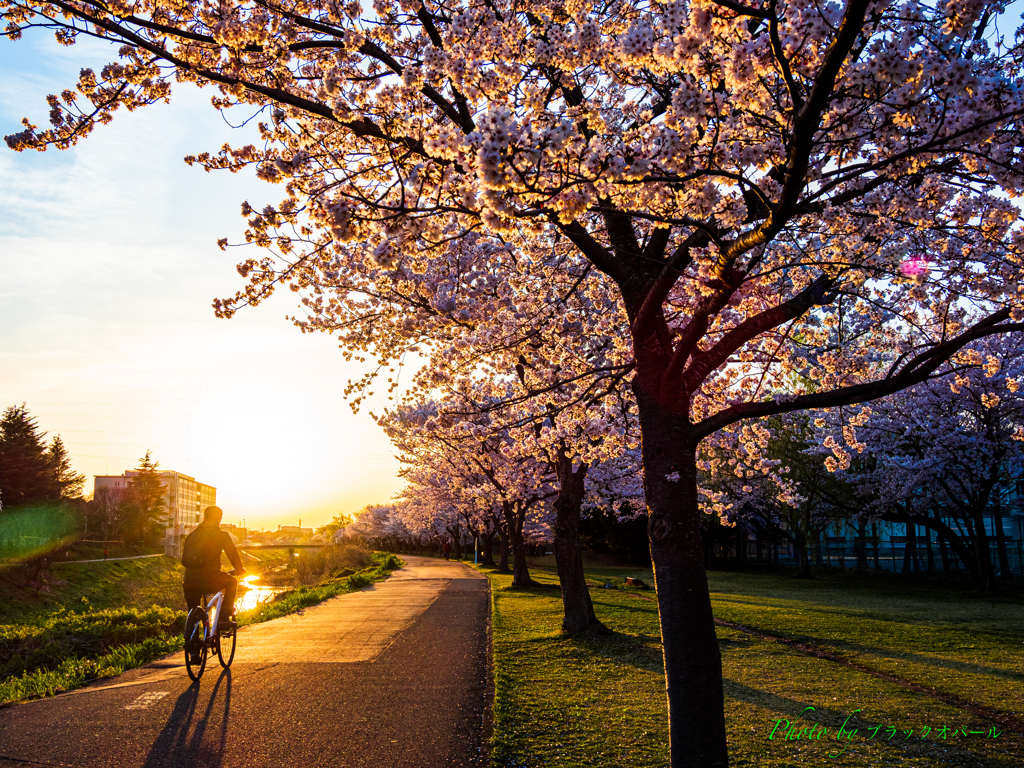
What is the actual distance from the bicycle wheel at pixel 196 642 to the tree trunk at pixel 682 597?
233 inches

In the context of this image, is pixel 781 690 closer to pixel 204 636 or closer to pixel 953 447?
pixel 204 636

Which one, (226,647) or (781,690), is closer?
(781,690)

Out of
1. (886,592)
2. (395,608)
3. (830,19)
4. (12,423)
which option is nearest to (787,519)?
(886,592)

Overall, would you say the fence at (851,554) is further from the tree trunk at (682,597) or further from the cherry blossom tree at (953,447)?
the tree trunk at (682,597)

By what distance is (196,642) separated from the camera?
308 inches

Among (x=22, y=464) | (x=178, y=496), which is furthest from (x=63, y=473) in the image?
(x=178, y=496)

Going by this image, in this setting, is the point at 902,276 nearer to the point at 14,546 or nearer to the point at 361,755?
the point at 361,755

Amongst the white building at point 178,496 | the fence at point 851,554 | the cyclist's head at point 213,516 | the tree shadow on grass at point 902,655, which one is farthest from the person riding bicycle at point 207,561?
the white building at point 178,496

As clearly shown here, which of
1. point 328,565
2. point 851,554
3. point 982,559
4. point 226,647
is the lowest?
point 851,554

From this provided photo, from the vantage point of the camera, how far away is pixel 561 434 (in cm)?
1073

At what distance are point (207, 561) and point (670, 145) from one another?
780 centimetres

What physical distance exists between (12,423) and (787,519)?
49.0 meters

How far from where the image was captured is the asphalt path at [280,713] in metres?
5.19

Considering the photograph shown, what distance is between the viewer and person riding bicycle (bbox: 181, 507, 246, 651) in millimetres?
8388
